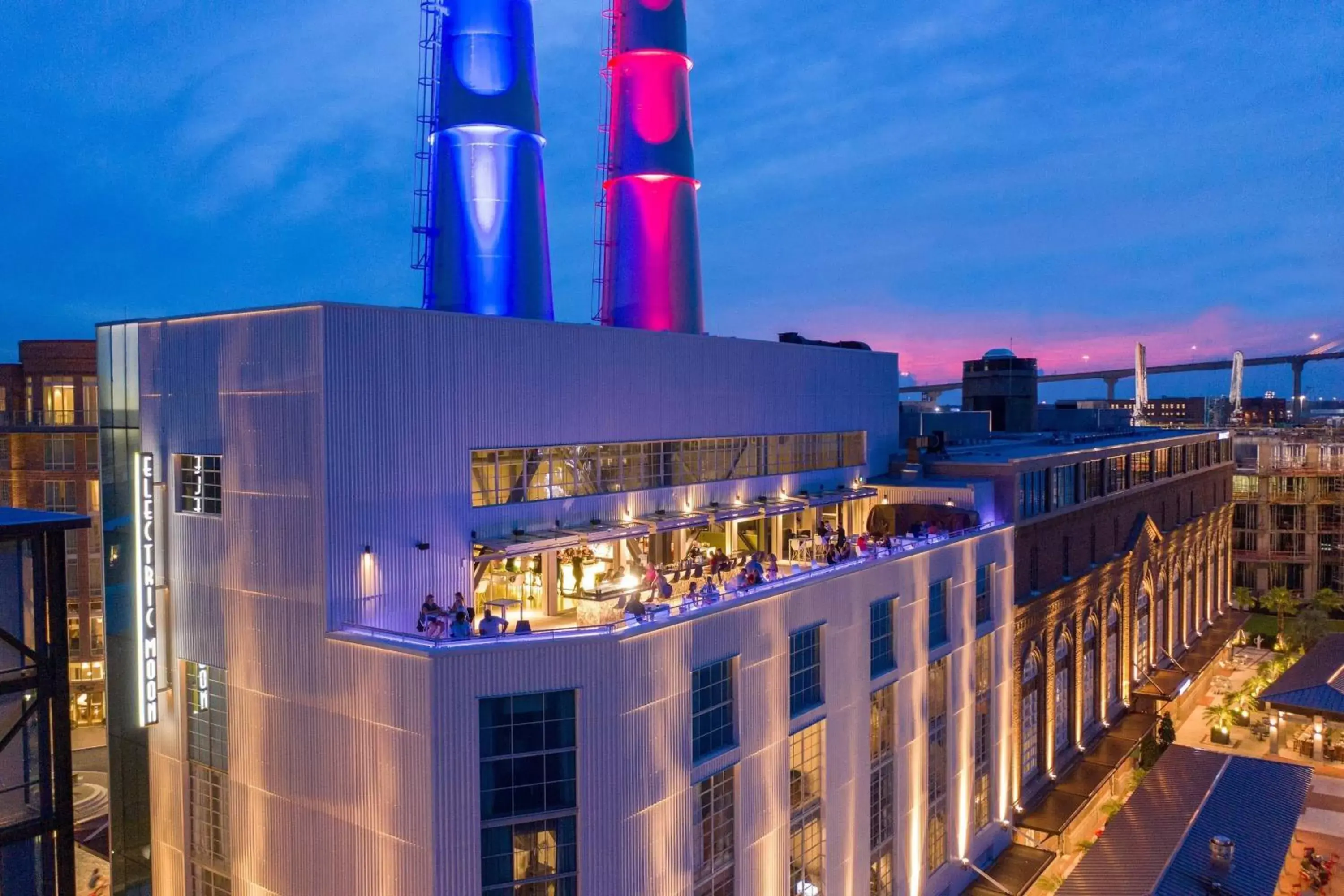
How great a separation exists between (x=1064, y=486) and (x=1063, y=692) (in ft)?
32.1

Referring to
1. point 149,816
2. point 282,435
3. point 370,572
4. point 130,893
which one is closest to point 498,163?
point 282,435

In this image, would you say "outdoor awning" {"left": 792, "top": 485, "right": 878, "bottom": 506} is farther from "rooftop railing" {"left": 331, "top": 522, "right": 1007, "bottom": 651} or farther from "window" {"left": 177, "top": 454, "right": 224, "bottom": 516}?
"window" {"left": 177, "top": 454, "right": 224, "bottom": 516}

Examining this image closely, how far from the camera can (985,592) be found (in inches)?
1412

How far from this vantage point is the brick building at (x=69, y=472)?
169 ft

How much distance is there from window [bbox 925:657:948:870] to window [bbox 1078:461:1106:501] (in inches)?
677

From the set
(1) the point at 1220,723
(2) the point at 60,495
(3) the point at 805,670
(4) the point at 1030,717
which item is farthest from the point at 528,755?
(1) the point at 1220,723

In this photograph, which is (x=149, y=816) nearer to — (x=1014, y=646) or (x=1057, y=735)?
(x=1014, y=646)

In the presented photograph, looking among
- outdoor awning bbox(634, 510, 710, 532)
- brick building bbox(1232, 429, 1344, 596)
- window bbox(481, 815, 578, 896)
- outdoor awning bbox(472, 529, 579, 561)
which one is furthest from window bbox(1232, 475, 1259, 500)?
window bbox(481, 815, 578, 896)

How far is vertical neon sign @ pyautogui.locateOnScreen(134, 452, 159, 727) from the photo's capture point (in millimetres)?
23328

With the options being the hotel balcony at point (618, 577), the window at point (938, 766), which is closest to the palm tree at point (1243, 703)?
the window at point (938, 766)

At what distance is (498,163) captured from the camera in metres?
29.1

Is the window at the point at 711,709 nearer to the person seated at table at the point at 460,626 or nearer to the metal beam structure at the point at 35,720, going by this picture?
the person seated at table at the point at 460,626

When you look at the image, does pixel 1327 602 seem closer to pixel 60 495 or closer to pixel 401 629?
pixel 401 629

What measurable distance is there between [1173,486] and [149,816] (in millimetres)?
59475
